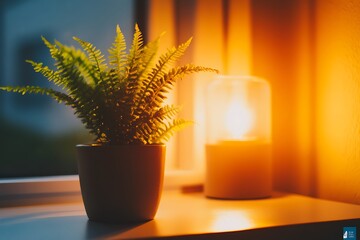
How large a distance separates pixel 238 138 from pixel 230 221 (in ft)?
1.26

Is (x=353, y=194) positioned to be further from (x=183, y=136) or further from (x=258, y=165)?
(x=183, y=136)

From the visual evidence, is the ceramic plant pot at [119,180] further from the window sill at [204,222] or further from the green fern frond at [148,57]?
the green fern frond at [148,57]

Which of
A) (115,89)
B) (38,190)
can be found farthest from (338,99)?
(38,190)

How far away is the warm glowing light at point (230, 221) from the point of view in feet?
2.55

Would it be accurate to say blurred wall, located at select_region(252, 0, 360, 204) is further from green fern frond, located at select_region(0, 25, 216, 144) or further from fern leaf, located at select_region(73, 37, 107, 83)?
fern leaf, located at select_region(73, 37, 107, 83)

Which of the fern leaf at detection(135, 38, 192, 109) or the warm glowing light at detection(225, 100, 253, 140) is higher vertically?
the fern leaf at detection(135, 38, 192, 109)

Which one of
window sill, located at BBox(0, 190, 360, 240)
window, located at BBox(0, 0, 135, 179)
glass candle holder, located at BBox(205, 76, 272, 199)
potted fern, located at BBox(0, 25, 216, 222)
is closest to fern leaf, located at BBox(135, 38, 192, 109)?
potted fern, located at BBox(0, 25, 216, 222)

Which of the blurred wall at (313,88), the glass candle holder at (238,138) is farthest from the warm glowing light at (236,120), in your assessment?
the blurred wall at (313,88)

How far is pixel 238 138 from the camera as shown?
3.93 ft

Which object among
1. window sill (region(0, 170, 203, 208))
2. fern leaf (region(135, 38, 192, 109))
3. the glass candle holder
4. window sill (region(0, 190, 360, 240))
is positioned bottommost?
window sill (region(0, 190, 360, 240))

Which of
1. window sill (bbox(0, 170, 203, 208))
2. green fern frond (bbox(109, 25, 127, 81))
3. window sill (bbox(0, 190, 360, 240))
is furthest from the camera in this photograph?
window sill (bbox(0, 170, 203, 208))

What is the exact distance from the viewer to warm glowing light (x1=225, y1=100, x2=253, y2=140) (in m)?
1.20

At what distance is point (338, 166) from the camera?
3.79 ft

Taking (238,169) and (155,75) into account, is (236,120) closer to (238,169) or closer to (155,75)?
(238,169)
